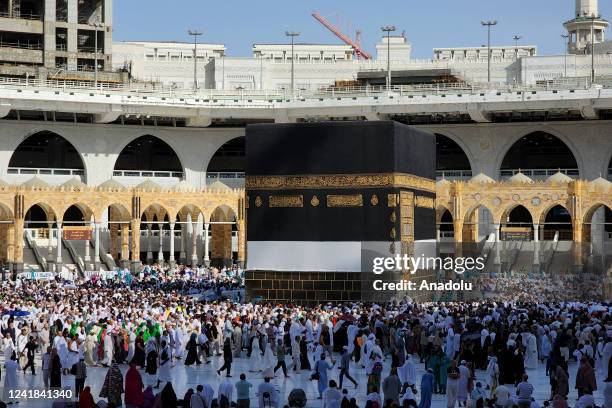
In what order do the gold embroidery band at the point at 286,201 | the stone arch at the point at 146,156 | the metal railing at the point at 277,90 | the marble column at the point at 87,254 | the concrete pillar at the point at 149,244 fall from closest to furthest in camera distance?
the gold embroidery band at the point at 286,201 → the marble column at the point at 87,254 → the concrete pillar at the point at 149,244 → the metal railing at the point at 277,90 → the stone arch at the point at 146,156

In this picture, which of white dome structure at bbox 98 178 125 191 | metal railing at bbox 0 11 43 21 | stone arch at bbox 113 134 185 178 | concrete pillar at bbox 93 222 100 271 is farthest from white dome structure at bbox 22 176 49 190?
metal railing at bbox 0 11 43 21

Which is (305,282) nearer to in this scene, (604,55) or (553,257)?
(553,257)

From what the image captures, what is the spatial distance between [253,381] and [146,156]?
3987cm

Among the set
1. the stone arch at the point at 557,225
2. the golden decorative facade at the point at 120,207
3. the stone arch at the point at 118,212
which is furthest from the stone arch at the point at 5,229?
the stone arch at the point at 557,225

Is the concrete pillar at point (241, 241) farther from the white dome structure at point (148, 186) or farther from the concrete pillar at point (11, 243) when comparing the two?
the concrete pillar at point (11, 243)

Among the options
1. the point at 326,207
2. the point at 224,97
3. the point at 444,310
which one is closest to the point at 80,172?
the point at 224,97

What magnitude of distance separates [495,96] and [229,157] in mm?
16789

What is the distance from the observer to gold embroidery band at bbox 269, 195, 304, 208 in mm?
27453

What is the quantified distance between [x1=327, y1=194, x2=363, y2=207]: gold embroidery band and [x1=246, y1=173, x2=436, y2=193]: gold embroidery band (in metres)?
0.26

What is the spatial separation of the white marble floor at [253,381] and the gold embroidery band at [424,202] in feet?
34.1

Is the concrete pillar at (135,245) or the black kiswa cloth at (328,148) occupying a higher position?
the black kiswa cloth at (328,148)

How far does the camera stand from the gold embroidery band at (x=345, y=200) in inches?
1069

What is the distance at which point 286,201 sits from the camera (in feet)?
90.4

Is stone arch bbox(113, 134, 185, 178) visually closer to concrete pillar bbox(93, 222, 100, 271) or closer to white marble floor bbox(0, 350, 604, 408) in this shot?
concrete pillar bbox(93, 222, 100, 271)
